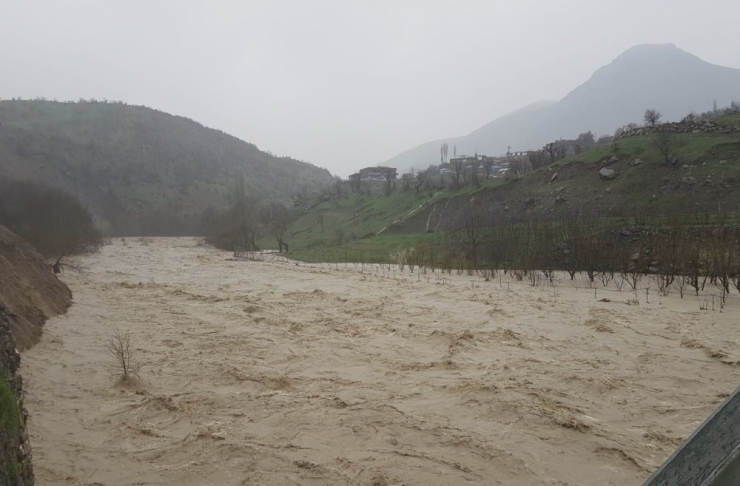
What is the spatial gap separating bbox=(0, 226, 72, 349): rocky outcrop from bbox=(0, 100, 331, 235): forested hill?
53.9 metres

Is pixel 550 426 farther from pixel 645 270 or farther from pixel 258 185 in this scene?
pixel 258 185

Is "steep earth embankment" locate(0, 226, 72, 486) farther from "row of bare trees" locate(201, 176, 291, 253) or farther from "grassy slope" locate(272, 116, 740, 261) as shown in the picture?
"row of bare trees" locate(201, 176, 291, 253)

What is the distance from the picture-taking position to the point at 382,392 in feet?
20.6

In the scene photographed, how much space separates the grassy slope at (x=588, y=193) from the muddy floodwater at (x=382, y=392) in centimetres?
1707

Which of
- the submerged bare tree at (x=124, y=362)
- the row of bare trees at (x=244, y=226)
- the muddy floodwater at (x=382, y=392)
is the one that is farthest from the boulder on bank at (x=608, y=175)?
the submerged bare tree at (x=124, y=362)

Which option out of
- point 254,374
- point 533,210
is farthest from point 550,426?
point 533,210

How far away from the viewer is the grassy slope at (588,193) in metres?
28.3

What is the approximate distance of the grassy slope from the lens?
1116 inches

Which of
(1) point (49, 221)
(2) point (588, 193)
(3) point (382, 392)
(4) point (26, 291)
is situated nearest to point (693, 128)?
(2) point (588, 193)

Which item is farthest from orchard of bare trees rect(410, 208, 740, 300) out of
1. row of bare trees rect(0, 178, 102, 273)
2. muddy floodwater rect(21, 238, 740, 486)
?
row of bare trees rect(0, 178, 102, 273)

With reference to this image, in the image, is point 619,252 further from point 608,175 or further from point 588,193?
point 608,175

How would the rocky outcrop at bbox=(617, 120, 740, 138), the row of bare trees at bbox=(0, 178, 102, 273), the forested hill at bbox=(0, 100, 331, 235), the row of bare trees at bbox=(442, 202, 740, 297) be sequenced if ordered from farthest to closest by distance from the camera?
the forested hill at bbox=(0, 100, 331, 235) → the rocky outcrop at bbox=(617, 120, 740, 138) → the row of bare trees at bbox=(0, 178, 102, 273) → the row of bare trees at bbox=(442, 202, 740, 297)

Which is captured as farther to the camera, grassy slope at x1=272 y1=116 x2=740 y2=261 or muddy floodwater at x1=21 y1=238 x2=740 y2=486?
grassy slope at x1=272 y1=116 x2=740 y2=261

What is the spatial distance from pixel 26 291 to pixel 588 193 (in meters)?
34.0
